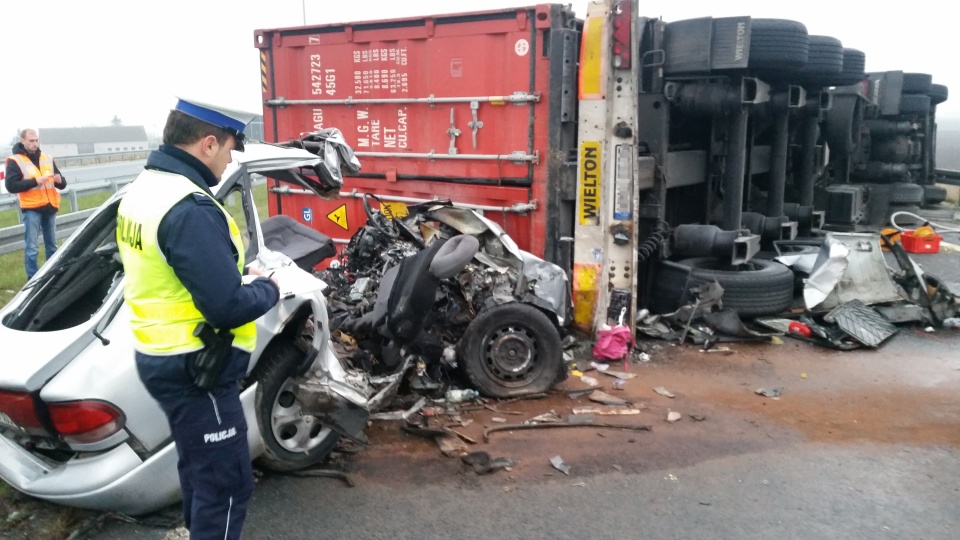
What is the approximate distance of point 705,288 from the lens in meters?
6.65

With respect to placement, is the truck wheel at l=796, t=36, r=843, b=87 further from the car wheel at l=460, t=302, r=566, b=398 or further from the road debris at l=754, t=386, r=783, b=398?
the car wheel at l=460, t=302, r=566, b=398

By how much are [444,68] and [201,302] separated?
4638 mm

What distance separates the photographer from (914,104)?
12961mm

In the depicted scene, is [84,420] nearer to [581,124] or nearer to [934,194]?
[581,124]

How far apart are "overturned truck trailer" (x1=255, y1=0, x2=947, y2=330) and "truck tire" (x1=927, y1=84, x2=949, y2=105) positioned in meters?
6.28

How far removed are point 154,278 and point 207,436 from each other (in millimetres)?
570

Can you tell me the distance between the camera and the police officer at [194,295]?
2500mm

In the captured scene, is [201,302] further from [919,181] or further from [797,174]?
[919,181]

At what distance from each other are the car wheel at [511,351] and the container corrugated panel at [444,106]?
4.29 ft

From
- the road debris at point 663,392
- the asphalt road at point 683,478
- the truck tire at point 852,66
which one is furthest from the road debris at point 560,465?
the truck tire at point 852,66

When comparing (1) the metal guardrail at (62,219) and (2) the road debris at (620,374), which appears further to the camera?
(1) the metal guardrail at (62,219)

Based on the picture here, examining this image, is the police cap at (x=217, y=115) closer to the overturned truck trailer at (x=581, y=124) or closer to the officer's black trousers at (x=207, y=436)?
the officer's black trousers at (x=207, y=436)

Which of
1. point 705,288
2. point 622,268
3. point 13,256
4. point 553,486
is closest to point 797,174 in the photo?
point 705,288

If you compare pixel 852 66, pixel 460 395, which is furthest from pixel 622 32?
pixel 852 66
